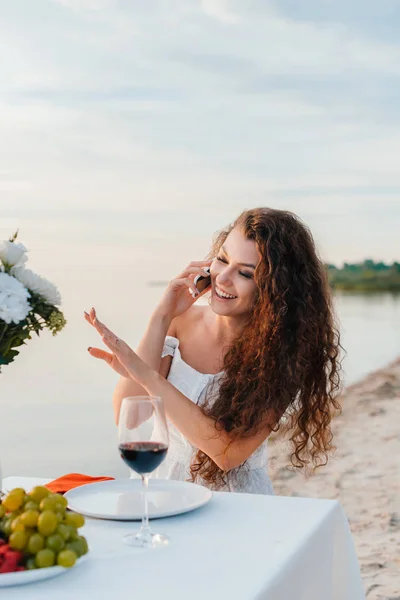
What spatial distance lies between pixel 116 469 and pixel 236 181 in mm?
9553

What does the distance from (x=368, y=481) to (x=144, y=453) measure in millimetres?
4700

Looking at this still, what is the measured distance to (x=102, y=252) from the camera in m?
20.8

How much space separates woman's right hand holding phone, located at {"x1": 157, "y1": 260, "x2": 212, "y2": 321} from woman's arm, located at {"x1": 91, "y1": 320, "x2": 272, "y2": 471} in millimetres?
412

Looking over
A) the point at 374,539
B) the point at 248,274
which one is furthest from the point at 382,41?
the point at 248,274

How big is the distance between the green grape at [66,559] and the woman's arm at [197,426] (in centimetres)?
106

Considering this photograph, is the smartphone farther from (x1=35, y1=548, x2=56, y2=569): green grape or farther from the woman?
(x1=35, y1=548, x2=56, y2=569): green grape

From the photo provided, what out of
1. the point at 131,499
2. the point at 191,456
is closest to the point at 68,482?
the point at 131,499

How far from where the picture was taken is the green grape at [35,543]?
134 centimetres

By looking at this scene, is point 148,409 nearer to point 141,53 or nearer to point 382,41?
point 141,53

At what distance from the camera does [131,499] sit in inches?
70.0

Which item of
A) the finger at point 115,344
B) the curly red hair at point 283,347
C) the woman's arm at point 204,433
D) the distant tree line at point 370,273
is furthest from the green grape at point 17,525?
the distant tree line at point 370,273

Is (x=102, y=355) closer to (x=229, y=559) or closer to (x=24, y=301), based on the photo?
(x=24, y=301)

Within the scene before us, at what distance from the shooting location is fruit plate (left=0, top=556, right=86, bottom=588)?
1.32 meters

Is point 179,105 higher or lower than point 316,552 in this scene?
higher
